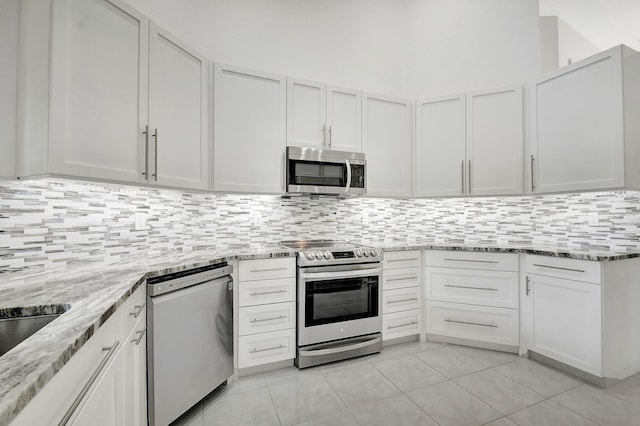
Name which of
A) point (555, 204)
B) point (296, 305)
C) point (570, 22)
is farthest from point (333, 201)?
point (570, 22)

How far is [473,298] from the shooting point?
269cm

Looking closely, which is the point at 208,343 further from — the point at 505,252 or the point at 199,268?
the point at 505,252

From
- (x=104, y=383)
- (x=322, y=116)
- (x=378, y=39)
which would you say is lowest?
(x=104, y=383)

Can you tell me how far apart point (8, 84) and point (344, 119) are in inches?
93.0

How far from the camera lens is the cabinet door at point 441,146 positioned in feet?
10.00

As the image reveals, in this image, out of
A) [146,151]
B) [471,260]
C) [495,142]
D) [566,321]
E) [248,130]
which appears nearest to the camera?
[146,151]

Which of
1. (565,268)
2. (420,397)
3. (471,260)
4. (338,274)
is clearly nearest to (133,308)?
(338,274)

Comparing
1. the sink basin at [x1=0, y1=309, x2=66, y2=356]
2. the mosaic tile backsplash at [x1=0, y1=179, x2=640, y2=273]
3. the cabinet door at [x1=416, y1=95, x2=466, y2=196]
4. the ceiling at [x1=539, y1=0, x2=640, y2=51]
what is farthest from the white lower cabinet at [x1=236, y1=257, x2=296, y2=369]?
the ceiling at [x1=539, y1=0, x2=640, y2=51]

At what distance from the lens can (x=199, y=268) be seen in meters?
1.86

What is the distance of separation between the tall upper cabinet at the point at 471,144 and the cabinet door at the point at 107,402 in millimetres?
2941

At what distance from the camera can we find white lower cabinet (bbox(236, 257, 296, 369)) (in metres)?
2.22

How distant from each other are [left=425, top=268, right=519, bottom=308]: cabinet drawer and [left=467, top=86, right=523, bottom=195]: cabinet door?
847 mm

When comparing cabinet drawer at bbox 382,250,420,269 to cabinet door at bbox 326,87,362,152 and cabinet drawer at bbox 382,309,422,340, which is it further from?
cabinet door at bbox 326,87,362,152

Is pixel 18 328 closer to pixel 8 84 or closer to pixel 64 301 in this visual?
pixel 64 301
